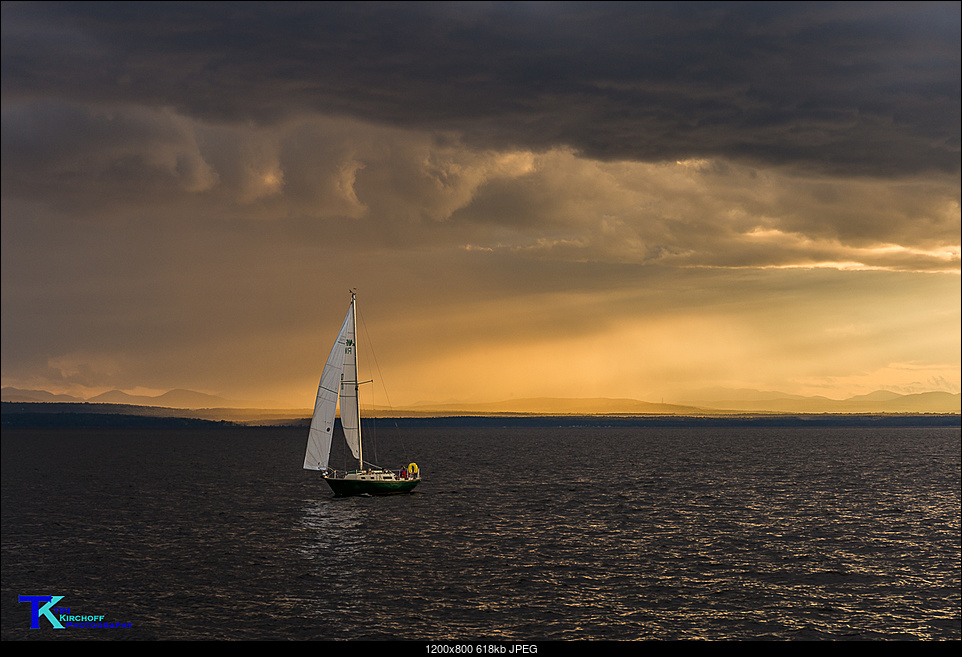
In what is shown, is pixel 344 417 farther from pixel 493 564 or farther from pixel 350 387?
pixel 493 564

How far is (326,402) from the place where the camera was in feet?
312

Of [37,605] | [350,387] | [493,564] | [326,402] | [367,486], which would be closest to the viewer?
[37,605]

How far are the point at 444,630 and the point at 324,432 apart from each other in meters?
57.2

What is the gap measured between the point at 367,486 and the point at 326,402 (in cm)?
1261

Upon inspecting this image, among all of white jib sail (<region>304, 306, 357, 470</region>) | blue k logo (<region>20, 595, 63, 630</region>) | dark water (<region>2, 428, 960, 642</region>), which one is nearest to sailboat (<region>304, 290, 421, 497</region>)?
white jib sail (<region>304, 306, 357, 470</region>)

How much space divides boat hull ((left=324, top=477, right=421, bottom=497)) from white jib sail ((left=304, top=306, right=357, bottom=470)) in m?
4.33

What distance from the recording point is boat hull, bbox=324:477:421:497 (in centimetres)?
10000

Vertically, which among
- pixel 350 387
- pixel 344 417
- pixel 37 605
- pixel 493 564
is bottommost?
pixel 493 564

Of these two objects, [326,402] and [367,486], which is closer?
[326,402]

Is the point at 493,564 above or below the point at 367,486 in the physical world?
below

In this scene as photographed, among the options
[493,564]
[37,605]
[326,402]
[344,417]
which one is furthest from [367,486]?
[37,605]

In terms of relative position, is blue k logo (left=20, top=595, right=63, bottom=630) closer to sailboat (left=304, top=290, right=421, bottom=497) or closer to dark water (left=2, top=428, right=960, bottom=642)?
dark water (left=2, top=428, right=960, bottom=642)

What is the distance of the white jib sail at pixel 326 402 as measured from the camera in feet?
312
